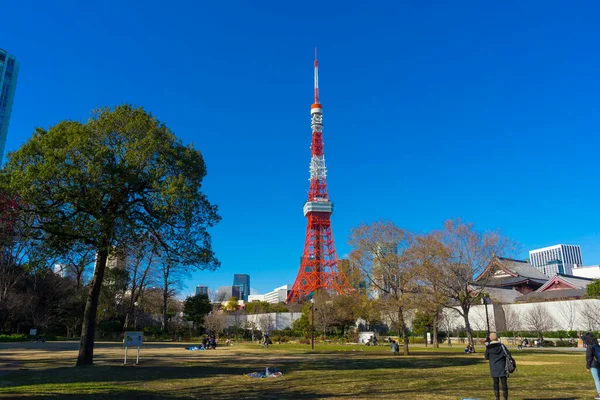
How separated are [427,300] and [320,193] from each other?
56521 mm

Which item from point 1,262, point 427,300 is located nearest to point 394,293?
point 427,300

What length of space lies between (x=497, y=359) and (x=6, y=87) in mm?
105952

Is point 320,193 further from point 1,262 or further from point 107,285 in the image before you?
point 1,262

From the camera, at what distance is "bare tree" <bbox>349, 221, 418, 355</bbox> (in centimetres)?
2455

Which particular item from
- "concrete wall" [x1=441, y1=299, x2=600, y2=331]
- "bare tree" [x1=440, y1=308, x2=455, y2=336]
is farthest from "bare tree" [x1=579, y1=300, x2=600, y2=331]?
"bare tree" [x1=440, y1=308, x2=455, y2=336]

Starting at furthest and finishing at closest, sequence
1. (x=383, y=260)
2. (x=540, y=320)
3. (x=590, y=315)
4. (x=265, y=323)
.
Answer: (x=265, y=323), (x=540, y=320), (x=590, y=315), (x=383, y=260)

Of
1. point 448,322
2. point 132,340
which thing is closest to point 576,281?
point 448,322

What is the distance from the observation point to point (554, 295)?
137 feet

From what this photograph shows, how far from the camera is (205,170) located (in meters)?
18.3

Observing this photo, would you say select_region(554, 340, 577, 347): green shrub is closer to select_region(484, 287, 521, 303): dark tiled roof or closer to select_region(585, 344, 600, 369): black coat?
select_region(484, 287, 521, 303): dark tiled roof

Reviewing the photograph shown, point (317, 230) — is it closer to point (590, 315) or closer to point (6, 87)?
point (590, 315)

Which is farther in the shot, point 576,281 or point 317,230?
point 317,230

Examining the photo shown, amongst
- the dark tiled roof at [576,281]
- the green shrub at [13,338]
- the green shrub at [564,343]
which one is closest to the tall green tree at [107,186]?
the green shrub at [13,338]

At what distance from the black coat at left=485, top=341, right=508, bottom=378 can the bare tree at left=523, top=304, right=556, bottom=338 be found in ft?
111
